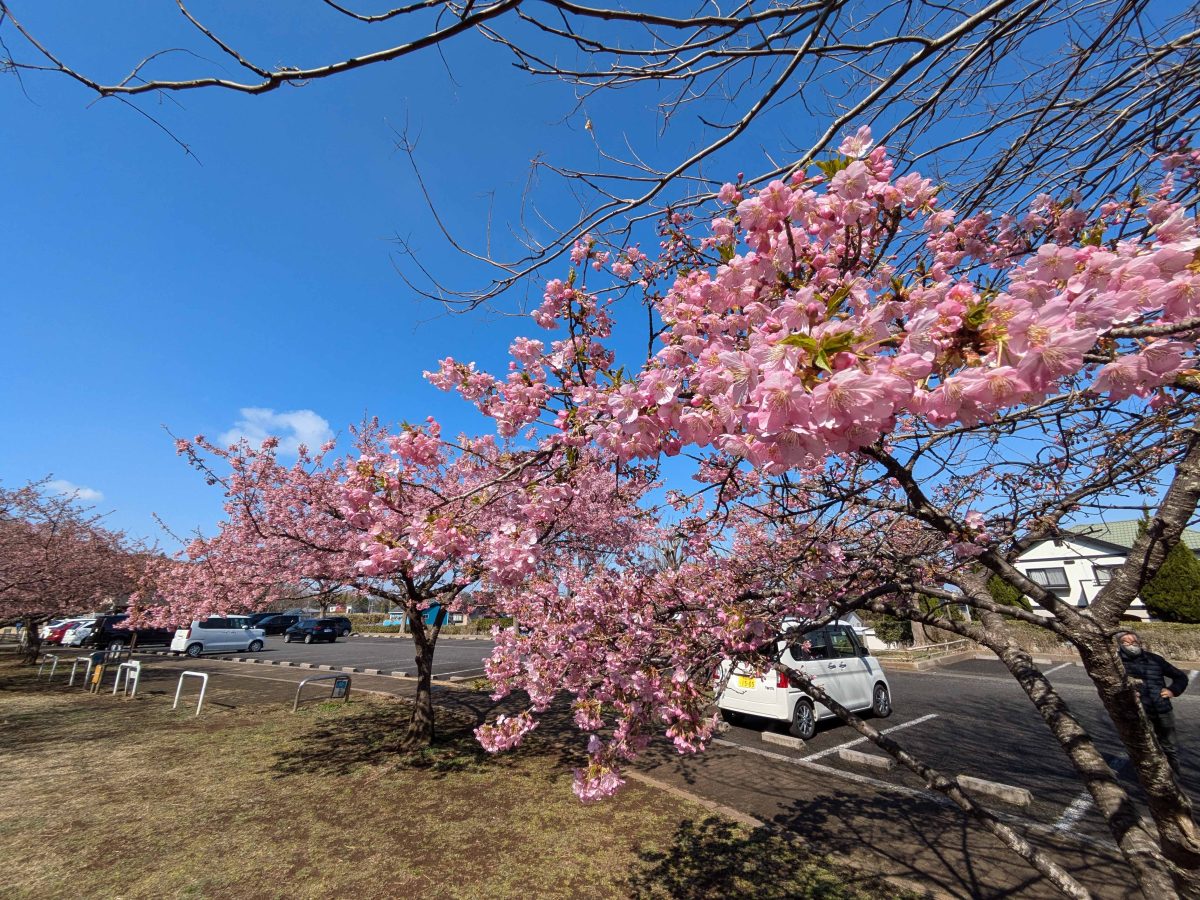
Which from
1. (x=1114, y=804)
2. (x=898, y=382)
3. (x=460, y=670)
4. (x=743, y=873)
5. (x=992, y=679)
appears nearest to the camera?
(x=898, y=382)

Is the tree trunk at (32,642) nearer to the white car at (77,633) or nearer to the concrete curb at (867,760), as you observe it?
the white car at (77,633)

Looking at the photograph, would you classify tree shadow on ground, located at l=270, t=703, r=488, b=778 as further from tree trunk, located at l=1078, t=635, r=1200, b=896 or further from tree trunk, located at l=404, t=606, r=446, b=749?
tree trunk, located at l=1078, t=635, r=1200, b=896

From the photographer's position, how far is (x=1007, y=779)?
18.3 feet

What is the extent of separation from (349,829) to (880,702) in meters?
8.31

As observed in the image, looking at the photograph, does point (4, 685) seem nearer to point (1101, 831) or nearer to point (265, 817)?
point (265, 817)

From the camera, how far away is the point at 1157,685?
4688 mm

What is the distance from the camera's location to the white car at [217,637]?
65.3ft

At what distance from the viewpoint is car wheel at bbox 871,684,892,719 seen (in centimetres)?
838

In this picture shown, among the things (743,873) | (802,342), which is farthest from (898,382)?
(743,873)

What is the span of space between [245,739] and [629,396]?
9.07 meters

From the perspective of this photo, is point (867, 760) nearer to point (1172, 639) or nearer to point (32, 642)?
point (1172, 639)

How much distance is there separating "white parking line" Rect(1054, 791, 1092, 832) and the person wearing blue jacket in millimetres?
829

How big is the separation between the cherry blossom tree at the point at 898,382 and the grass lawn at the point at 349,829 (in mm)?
1599

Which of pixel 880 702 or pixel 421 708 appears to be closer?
pixel 421 708
